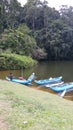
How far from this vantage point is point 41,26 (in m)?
58.6

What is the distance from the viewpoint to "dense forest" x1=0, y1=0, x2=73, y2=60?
50.0 meters

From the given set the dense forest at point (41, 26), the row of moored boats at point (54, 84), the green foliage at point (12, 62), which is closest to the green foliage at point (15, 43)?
the dense forest at point (41, 26)

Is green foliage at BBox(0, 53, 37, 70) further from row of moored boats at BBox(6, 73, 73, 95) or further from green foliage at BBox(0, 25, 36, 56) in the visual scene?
row of moored boats at BBox(6, 73, 73, 95)

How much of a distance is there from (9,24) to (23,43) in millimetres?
10031

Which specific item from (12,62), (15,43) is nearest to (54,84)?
(12,62)

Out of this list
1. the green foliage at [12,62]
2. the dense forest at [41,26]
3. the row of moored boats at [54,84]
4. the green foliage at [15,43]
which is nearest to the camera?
the row of moored boats at [54,84]

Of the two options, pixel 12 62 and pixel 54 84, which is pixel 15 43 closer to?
pixel 12 62

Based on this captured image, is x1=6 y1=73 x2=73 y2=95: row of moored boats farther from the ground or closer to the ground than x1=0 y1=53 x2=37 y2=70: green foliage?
farther from the ground

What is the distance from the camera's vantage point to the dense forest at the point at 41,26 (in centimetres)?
5003

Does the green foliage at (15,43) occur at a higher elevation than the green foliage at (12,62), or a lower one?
higher

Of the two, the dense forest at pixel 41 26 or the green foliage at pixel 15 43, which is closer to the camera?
the green foliage at pixel 15 43

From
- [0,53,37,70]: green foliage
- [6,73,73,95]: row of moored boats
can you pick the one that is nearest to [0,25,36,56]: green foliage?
[0,53,37,70]: green foliage

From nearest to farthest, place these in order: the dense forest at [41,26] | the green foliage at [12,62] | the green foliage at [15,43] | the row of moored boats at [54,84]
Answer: the row of moored boats at [54,84]
the green foliage at [12,62]
the green foliage at [15,43]
the dense forest at [41,26]

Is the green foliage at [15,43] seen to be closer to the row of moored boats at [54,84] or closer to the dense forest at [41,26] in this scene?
the dense forest at [41,26]
